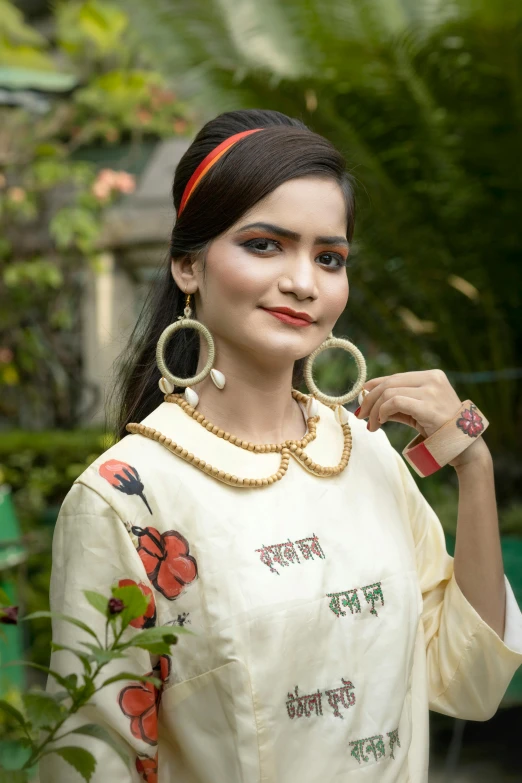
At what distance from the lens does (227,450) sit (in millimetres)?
1592

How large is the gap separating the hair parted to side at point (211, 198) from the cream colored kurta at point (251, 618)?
6.1 inches

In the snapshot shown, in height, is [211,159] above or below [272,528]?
above

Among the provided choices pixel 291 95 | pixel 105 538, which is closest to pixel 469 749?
pixel 291 95

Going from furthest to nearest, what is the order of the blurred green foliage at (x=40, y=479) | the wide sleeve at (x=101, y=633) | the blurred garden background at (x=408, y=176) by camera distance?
the blurred green foliage at (x=40, y=479)
the blurred garden background at (x=408, y=176)
the wide sleeve at (x=101, y=633)

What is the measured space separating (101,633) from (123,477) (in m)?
0.22

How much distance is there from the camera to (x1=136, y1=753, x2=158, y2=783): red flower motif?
1437mm

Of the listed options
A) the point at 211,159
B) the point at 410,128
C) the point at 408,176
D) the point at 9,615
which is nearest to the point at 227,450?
the point at 211,159

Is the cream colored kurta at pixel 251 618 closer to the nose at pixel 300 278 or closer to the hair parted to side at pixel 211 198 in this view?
the hair parted to side at pixel 211 198

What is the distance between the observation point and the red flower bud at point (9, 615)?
108 cm

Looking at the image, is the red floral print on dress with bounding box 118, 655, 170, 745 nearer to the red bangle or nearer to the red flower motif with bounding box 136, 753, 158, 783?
the red flower motif with bounding box 136, 753, 158, 783

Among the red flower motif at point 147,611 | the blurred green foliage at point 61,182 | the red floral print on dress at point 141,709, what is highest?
the red flower motif at point 147,611

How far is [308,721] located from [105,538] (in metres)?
0.39

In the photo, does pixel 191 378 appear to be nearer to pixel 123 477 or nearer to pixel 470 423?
pixel 123 477

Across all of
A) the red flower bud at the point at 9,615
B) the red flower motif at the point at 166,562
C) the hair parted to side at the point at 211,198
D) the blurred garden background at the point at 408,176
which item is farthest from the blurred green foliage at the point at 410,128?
the red flower bud at the point at 9,615
